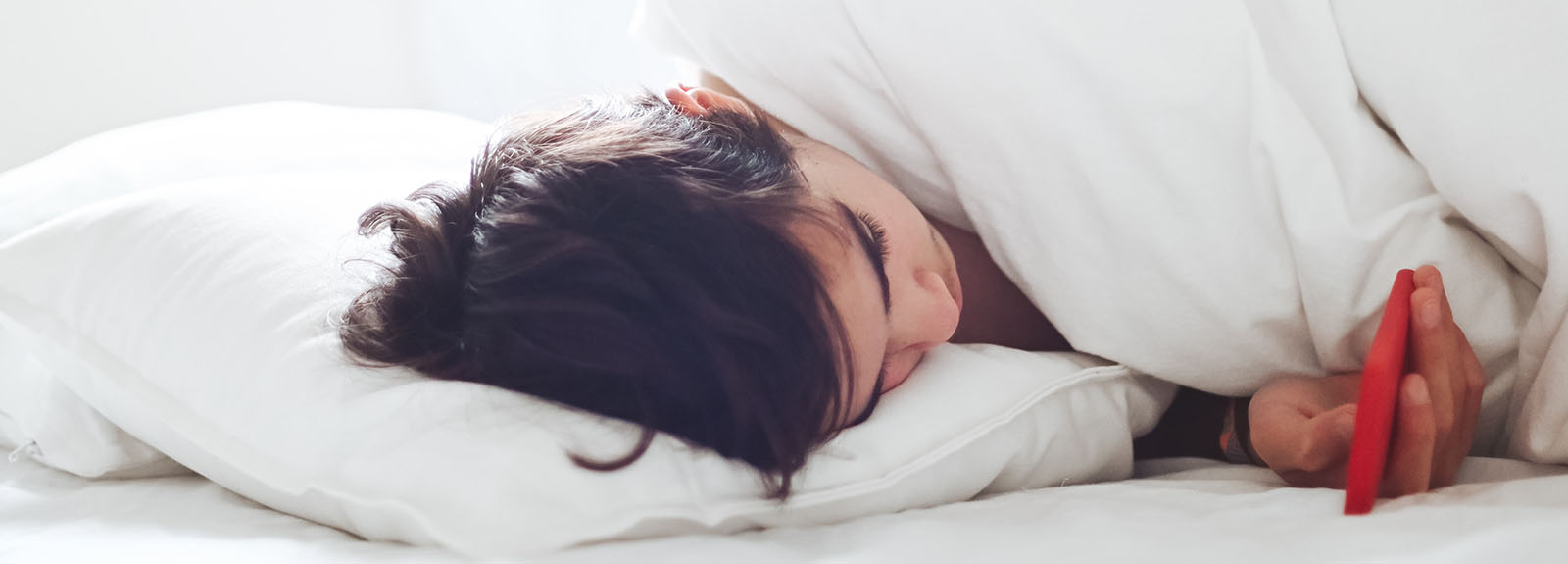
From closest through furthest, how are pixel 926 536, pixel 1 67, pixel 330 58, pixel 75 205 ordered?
pixel 926 536
pixel 75 205
pixel 1 67
pixel 330 58

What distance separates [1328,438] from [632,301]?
42 cm

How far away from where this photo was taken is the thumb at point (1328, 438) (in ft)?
2.10

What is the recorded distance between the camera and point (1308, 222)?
0.66 meters

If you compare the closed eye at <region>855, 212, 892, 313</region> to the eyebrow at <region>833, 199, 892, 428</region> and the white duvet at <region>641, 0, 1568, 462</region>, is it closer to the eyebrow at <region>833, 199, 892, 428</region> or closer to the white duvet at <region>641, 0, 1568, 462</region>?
the eyebrow at <region>833, 199, 892, 428</region>

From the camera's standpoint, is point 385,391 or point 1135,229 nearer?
point 385,391

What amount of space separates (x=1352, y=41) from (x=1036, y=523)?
34 centimetres

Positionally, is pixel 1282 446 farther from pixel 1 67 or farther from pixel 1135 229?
pixel 1 67

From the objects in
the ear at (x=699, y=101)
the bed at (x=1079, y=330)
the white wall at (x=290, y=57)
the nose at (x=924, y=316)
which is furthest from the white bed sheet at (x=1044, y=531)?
the white wall at (x=290, y=57)

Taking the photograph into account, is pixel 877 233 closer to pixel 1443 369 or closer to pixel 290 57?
pixel 1443 369

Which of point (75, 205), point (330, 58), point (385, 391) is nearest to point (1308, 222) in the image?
point (385, 391)

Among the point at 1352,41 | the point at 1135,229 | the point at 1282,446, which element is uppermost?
the point at 1352,41

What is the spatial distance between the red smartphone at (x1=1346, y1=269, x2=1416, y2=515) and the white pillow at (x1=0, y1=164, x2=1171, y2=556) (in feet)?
0.62

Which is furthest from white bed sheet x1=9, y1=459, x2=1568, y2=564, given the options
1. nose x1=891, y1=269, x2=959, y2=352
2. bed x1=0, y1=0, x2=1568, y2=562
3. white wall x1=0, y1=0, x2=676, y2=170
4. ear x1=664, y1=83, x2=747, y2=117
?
white wall x1=0, y1=0, x2=676, y2=170

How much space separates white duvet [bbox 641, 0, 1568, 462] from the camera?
62 cm
